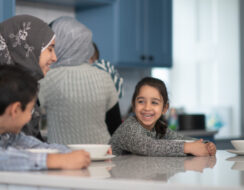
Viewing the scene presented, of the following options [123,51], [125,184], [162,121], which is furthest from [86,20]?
[125,184]

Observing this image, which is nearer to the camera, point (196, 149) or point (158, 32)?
point (196, 149)

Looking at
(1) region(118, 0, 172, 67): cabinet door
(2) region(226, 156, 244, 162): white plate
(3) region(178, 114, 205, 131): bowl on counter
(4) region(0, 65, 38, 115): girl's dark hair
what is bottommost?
(3) region(178, 114, 205, 131): bowl on counter

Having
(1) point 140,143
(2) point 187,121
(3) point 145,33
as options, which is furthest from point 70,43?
(2) point 187,121

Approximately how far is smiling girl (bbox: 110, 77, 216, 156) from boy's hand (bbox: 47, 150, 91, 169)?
0.57 meters

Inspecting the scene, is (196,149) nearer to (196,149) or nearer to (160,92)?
(196,149)

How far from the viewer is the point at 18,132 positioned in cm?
154

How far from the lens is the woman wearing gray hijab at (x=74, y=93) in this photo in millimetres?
2494

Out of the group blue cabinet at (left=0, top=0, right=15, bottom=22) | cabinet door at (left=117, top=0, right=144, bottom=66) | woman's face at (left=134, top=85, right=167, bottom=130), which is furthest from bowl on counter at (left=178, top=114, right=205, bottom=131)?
woman's face at (left=134, top=85, right=167, bottom=130)

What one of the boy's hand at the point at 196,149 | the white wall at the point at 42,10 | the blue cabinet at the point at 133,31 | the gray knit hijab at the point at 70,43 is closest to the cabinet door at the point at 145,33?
the blue cabinet at the point at 133,31

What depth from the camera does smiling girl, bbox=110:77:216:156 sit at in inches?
75.0

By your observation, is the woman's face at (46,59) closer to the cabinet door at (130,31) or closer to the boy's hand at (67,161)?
the boy's hand at (67,161)

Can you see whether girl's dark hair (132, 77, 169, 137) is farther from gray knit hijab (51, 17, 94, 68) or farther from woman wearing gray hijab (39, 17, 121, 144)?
gray knit hijab (51, 17, 94, 68)

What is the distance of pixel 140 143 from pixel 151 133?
25 centimetres

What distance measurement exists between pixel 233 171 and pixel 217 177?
0.55 ft
